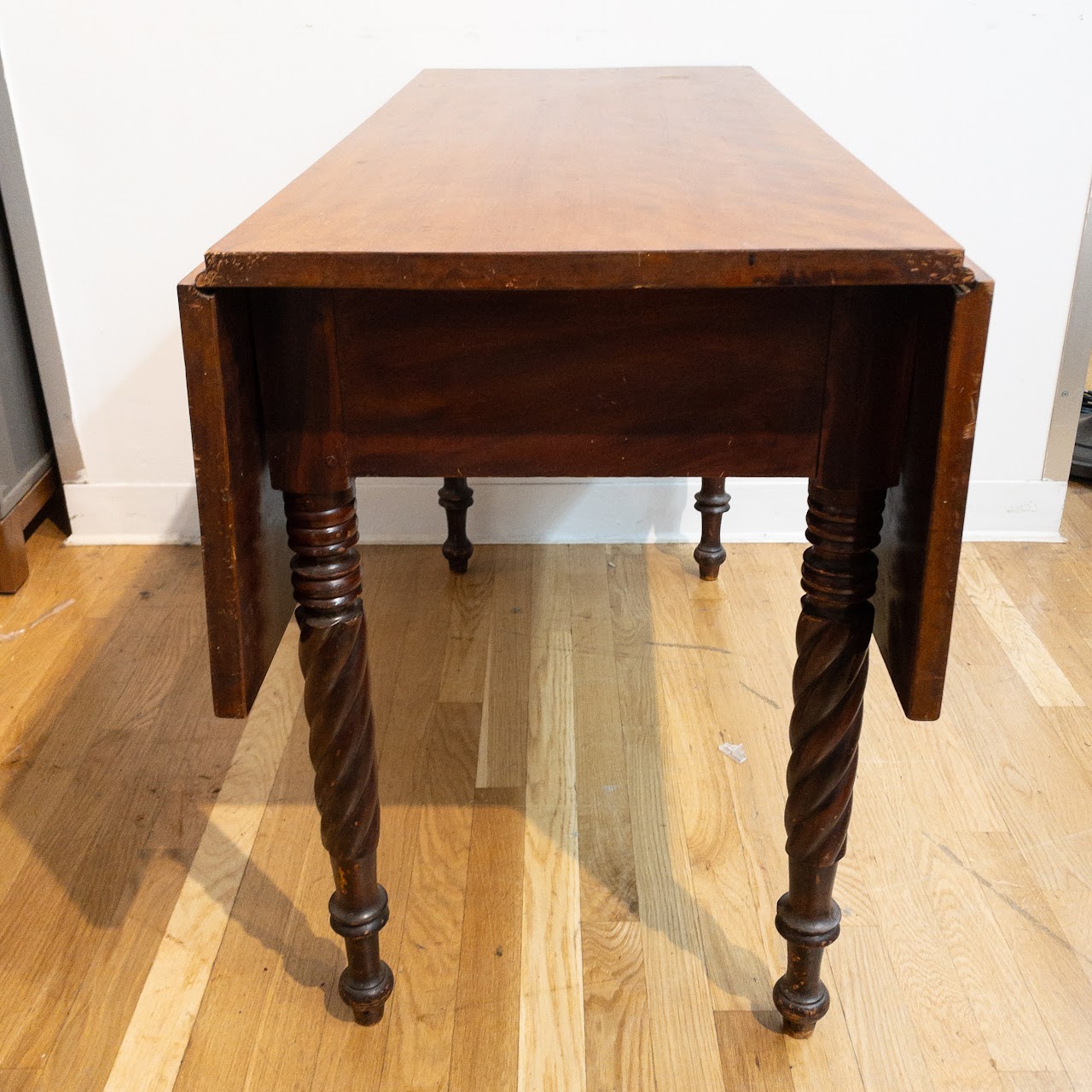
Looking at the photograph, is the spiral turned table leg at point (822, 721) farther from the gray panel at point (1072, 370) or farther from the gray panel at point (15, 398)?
the gray panel at point (15, 398)

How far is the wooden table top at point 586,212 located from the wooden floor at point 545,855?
0.76m

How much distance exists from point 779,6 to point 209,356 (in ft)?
4.64

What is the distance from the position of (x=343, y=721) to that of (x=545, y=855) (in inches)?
17.6

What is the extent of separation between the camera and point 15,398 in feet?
6.87

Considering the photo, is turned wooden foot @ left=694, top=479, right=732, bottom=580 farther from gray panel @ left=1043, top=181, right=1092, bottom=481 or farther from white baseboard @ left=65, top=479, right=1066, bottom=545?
gray panel @ left=1043, top=181, right=1092, bottom=481

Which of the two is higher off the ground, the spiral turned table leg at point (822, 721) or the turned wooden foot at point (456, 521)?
the spiral turned table leg at point (822, 721)

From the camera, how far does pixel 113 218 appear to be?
2.04 meters

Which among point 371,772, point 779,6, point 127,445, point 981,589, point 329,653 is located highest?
point 779,6

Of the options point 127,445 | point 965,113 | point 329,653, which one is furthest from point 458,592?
point 965,113

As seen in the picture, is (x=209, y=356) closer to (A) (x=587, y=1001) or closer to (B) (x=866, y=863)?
(A) (x=587, y=1001)

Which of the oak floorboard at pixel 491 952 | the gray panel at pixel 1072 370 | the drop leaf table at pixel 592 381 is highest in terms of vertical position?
the drop leaf table at pixel 592 381

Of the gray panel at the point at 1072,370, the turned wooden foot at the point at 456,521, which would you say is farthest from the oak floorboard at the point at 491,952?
the gray panel at the point at 1072,370

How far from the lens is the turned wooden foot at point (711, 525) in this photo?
79.4 inches

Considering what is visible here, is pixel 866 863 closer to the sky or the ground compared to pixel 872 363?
closer to the ground
